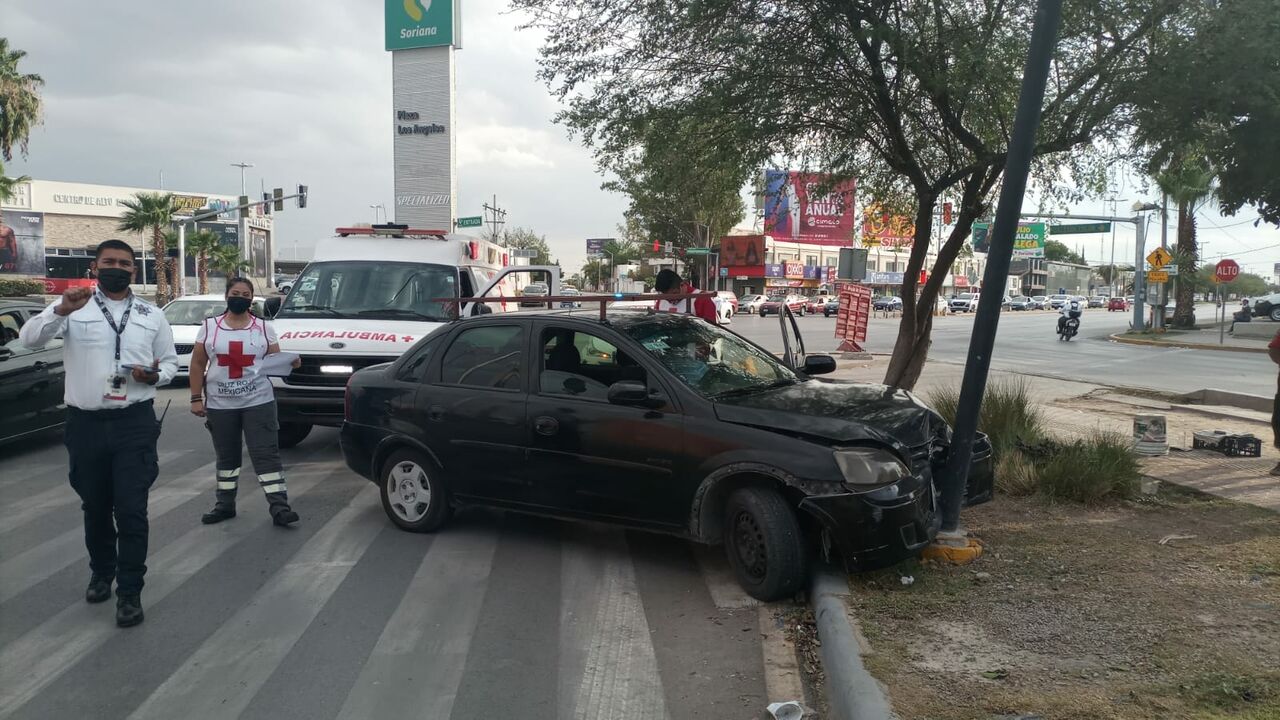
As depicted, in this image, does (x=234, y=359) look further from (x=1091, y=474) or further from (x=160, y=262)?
(x=160, y=262)

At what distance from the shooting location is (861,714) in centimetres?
342

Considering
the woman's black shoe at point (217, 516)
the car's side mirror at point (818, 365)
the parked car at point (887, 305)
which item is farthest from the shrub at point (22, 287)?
the parked car at point (887, 305)

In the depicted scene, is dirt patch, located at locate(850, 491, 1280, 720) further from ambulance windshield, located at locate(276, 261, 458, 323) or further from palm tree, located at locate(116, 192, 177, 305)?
palm tree, located at locate(116, 192, 177, 305)

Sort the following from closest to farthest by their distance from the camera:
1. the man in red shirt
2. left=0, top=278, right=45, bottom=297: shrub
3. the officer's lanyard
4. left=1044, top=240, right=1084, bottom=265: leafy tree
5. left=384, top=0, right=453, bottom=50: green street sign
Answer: the officer's lanyard → the man in red shirt → left=0, top=278, right=45, bottom=297: shrub → left=384, top=0, right=453, bottom=50: green street sign → left=1044, top=240, right=1084, bottom=265: leafy tree

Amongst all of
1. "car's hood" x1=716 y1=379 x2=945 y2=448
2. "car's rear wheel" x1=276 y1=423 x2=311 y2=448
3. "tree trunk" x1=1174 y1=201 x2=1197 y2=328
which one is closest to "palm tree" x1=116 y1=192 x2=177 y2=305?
"car's rear wheel" x1=276 y1=423 x2=311 y2=448

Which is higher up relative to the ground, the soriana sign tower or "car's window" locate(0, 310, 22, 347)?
the soriana sign tower

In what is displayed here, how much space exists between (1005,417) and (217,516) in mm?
6744

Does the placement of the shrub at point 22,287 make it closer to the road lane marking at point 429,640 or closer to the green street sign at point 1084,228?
the road lane marking at point 429,640

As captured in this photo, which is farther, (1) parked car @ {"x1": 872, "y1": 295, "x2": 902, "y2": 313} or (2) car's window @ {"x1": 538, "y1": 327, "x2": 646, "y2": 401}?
(1) parked car @ {"x1": 872, "y1": 295, "x2": 902, "y2": 313}

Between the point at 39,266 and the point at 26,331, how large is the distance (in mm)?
64746

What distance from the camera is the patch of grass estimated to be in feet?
24.8

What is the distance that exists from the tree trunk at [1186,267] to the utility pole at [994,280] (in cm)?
3865

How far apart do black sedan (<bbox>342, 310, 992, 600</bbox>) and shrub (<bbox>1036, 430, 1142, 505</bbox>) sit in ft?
3.65

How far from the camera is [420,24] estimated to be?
47125mm
